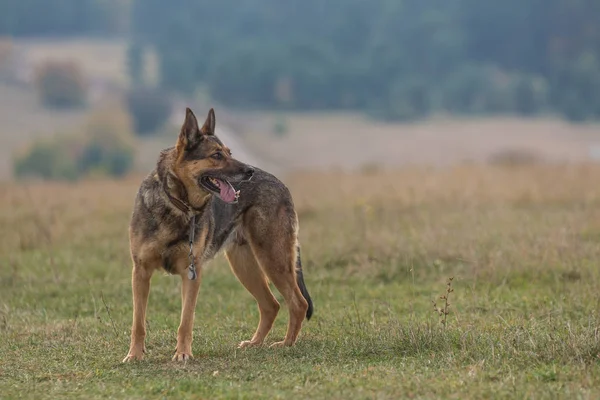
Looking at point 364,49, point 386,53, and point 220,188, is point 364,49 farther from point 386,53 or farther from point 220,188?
point 220,188

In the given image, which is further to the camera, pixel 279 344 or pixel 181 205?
pixel 279 344

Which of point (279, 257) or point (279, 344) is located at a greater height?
point (279, 257)

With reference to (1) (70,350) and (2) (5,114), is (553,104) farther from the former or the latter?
(1) (70,350)

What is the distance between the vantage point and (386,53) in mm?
106188

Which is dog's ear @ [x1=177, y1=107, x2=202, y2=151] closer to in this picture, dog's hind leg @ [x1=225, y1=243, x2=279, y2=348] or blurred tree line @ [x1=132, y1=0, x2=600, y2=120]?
dog's hind leg @ [x1=225, y1=243, x2=279, y2=348]

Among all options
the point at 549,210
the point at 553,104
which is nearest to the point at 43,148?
the point at 553,104

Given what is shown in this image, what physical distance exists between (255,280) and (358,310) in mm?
1505

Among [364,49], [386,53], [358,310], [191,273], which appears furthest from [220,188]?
[364,49]

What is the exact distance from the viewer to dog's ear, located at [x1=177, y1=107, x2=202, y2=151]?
8.34 metres

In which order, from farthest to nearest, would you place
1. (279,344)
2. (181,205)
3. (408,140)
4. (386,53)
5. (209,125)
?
(386,53), (408,140), (279,344), (209,125), (181,205)

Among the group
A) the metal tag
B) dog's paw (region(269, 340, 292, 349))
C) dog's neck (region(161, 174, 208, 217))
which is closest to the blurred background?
dog's paw (region(269, 340, 292, 349))

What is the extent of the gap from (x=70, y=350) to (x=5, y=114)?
257 feet

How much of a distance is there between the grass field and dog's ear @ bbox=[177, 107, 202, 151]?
1.75 metres

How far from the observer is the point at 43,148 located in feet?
228
